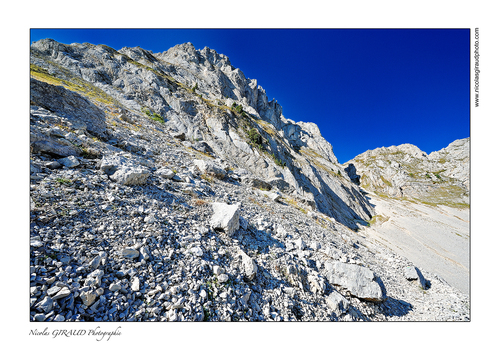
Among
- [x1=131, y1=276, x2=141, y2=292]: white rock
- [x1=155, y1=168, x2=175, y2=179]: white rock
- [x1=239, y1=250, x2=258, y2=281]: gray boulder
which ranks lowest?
[x1=239, y1=250, x2=258, y2=281]: gray boulder

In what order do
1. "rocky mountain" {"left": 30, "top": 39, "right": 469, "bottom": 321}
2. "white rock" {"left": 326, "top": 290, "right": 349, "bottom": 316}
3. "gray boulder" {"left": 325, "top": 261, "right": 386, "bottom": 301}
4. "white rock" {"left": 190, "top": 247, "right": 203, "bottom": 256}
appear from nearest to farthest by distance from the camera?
"rocky mountain" {"left": 30, "top": 39, "right": 469, "bottom": 321} < "white rock" {"left": 190, "top": 247, "right": 203, "bottom": 256} < "white rock" {"left": 326, "top": 290, "right": 349, "bottom": 316} < "gray boulder" {"left": 325, "top": 261, "right": 386, "bottom": 301}

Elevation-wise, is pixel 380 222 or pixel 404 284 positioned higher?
pixel 404 284

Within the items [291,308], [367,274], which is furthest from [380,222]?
[291,308]

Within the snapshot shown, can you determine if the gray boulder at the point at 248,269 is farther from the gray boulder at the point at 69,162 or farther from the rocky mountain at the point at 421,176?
the rocky mountain at the point at 421,176

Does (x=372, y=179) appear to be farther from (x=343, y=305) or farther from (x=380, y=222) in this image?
(x=343, y=305)

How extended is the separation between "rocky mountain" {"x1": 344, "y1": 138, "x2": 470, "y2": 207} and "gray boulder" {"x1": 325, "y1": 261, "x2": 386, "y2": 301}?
12447 centimetres

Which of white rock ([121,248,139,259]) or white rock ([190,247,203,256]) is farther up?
white rock ([121,248,139,259])

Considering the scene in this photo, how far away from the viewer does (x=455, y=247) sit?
3997cm

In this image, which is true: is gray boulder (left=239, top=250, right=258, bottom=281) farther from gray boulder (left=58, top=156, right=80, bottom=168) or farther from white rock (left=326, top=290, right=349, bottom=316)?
gray boulder (left=58, top=156, right=80, bottom=168)

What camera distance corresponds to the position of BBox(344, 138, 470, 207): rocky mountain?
330ft

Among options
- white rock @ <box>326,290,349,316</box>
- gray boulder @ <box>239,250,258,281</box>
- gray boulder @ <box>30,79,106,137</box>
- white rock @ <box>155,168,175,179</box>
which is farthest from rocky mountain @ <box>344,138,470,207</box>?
gray boulder @ <box>30,79,106,137</box>

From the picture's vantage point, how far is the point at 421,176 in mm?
119750

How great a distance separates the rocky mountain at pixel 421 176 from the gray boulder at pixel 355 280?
408ft

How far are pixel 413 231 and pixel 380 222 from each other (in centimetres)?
1082
